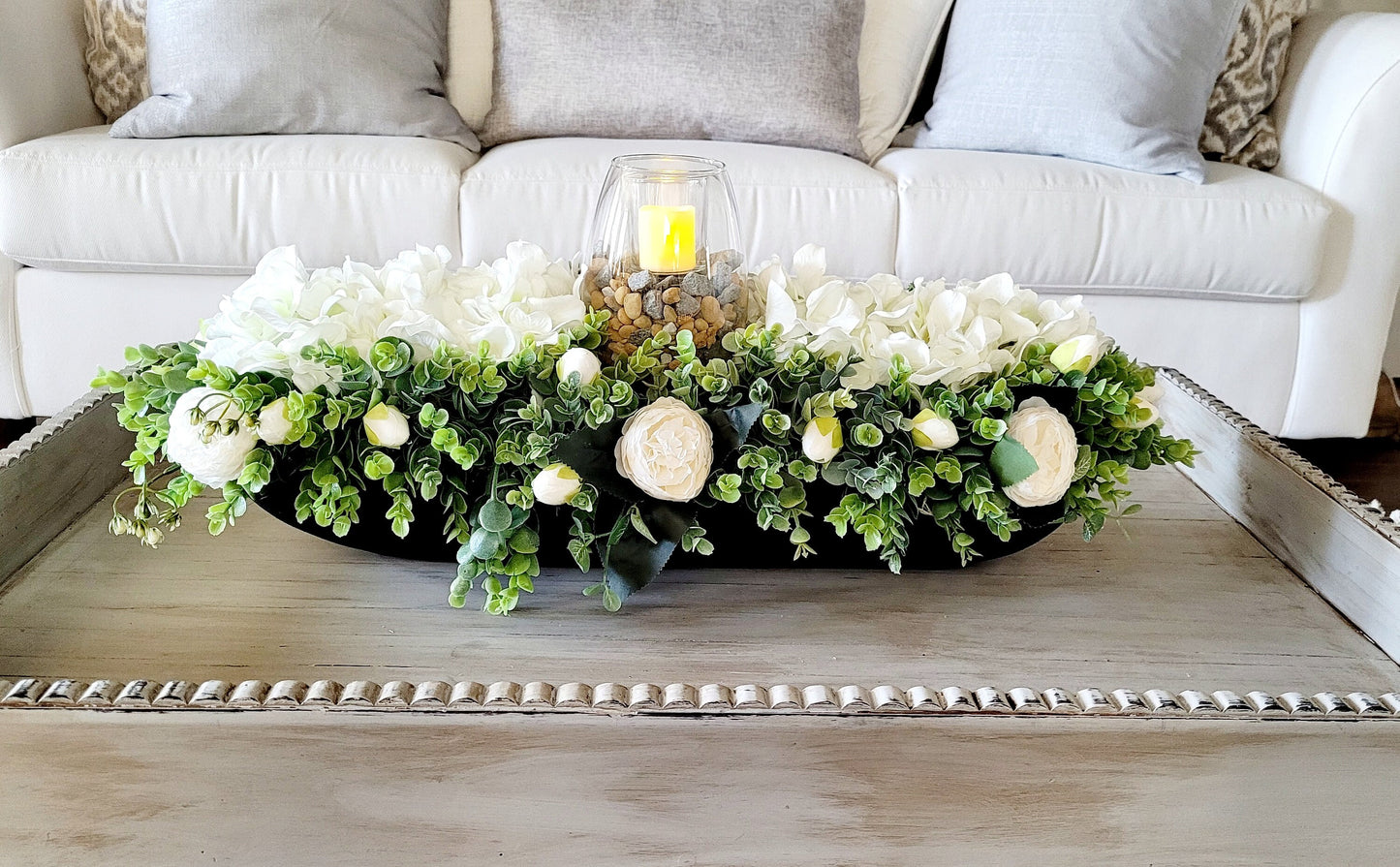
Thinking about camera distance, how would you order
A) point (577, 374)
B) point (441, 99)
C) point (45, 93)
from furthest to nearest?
point (441, 99) → point (45, 93) → point (577, 374)

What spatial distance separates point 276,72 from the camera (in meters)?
1.78

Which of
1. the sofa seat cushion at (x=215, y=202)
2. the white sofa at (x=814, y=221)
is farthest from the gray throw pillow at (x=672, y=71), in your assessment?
the sofa seat cushion at (x=215, y=202)

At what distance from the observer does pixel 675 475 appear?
0.67 metres

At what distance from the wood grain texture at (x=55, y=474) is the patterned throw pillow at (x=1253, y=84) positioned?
1.91 m

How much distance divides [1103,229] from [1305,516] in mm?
1032

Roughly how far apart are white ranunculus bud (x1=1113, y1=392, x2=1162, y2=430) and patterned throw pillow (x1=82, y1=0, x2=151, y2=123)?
6.06 ft

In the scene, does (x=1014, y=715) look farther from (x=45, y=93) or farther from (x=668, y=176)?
(x=45, y=93)

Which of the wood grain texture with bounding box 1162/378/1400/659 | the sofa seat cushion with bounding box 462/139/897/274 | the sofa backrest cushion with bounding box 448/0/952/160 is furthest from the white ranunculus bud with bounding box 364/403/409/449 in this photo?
the sofa backrest cushion with bounding box 448/0/952/160

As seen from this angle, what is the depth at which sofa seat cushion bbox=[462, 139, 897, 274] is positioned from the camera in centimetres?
169

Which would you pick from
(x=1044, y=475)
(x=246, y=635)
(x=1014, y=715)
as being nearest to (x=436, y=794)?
(x=246, y=635)

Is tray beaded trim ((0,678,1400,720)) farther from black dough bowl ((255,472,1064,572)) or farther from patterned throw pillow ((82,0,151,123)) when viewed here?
patterned throw pillow ((82,0,151,123))

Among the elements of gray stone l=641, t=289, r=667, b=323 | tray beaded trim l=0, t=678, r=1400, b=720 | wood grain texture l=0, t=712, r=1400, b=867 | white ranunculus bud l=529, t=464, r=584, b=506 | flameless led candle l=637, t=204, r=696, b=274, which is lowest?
wood grain texture l=0, t=712, r=1400, b=867

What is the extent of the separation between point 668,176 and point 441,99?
1302 mm

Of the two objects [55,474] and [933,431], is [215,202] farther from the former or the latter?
[933,431]
